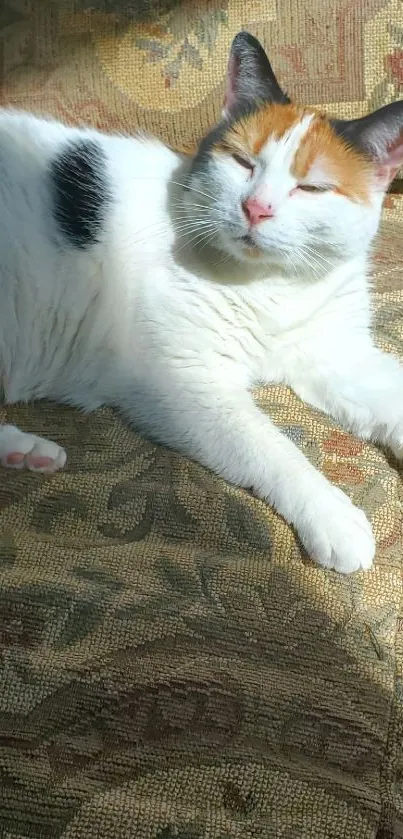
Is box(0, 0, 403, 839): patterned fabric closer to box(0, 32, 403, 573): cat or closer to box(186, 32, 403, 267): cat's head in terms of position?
box(0, 32, 403, 573): cat

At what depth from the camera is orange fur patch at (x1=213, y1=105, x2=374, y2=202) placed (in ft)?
3.68

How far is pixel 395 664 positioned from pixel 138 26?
1.45 meters

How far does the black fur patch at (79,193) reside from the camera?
1261mm

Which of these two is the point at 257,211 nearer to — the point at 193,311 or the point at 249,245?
the point at 249,245

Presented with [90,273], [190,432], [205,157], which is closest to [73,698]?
[190,432]

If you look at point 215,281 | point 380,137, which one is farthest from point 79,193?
point 380,137

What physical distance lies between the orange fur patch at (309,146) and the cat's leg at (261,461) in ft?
1.35

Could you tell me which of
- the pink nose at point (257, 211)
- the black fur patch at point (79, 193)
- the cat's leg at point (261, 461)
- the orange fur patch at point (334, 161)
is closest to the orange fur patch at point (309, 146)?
the orange fur patch at point (334, 161)

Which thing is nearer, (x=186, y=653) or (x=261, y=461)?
(x=186, y=653)

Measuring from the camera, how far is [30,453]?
1108 mm

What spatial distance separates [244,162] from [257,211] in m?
0.17

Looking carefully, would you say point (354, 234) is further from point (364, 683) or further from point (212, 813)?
point (212, 813)

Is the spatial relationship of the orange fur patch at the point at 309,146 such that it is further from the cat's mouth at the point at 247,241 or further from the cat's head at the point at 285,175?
the cat's mouth at the point at 247,241

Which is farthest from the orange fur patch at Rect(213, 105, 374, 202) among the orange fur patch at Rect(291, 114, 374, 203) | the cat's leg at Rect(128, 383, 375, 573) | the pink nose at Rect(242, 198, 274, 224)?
the cat's leg at Rect(128, 383, 375, 573)
